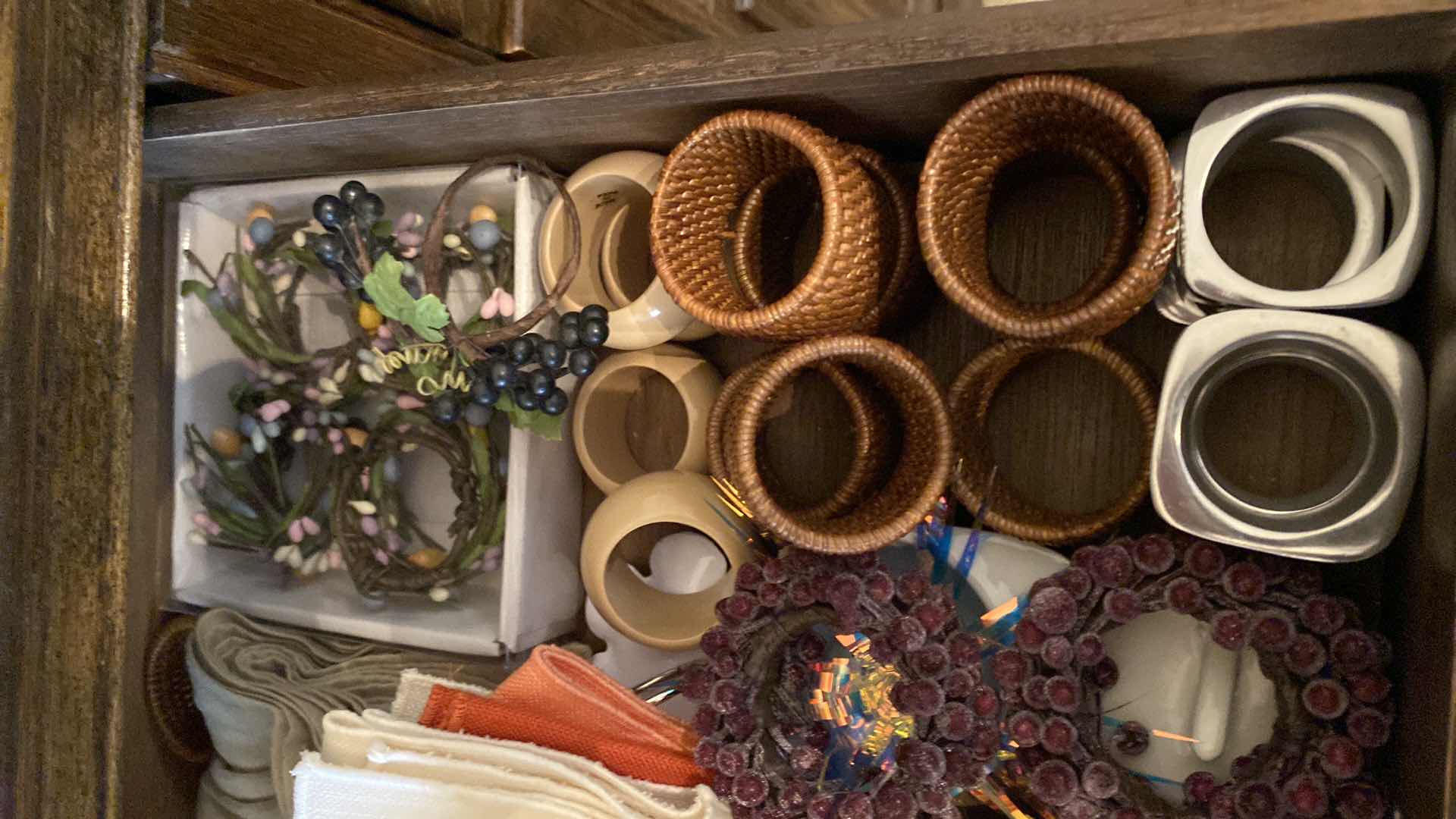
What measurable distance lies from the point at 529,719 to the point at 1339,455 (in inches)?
29.0

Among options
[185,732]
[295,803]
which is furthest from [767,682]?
[185,732]

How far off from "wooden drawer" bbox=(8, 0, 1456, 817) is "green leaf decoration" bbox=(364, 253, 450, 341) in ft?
0.43

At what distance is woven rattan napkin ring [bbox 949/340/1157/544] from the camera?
30.1 inches

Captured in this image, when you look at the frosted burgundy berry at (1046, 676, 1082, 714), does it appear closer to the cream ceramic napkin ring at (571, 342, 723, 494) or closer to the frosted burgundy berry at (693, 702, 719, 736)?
the frosted burgundy berry at (693, 702, 719, 736)

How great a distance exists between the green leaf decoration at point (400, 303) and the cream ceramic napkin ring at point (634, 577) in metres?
0.25

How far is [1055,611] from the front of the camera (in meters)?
0.68

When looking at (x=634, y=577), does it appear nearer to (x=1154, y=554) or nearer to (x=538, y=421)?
(x=538, y=421)

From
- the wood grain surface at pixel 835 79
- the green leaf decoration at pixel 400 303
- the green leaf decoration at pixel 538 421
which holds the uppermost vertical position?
the wood grain surface at pixel 835 79

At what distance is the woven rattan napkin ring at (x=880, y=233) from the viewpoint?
79 cm

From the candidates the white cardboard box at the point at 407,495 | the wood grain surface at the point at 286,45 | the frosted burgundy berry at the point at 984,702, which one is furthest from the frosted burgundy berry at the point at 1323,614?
the wood grain surface at the point at 286,45

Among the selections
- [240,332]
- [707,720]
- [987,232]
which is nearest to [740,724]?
[707,720]

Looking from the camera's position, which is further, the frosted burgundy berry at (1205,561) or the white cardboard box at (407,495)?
the white cardboard box at (407,495)

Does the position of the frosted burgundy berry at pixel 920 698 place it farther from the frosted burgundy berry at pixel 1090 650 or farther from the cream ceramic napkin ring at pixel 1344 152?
the cream ceramic napkin ring at pixel 1344 152

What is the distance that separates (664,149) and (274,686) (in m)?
0.73
